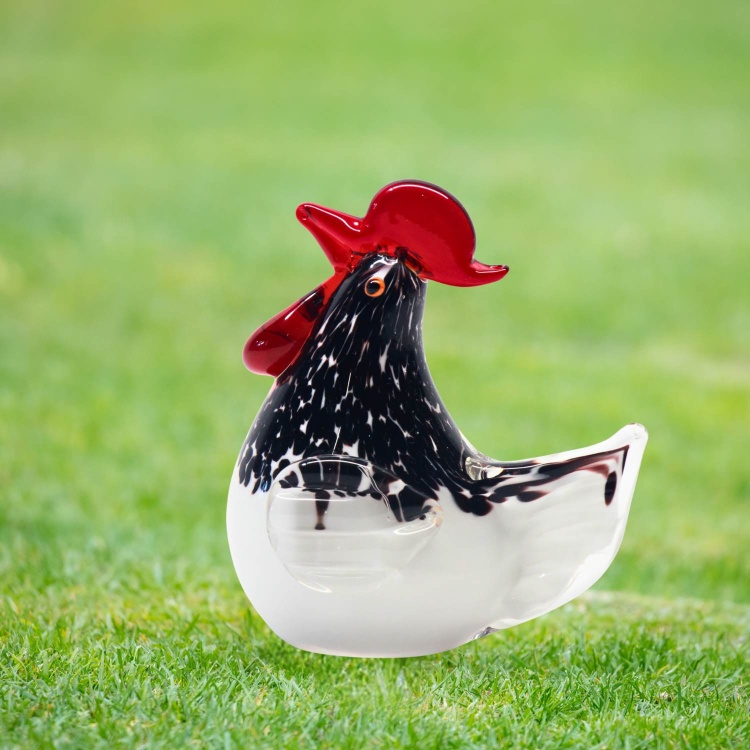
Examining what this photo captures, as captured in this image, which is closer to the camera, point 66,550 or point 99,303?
point 66,550

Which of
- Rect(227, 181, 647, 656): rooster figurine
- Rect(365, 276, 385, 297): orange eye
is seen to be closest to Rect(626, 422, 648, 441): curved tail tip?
Rect(227, 181, 647, 656): rooster figurine

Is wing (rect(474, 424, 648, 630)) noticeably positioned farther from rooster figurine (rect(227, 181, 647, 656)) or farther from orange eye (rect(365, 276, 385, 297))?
orange eye (rect(365, 276, 385, 297))

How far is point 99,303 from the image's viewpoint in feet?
26.3

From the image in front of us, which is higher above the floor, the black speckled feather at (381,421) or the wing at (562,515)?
the black speckled feather at (381,421)

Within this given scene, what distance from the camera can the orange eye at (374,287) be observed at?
2488 mm

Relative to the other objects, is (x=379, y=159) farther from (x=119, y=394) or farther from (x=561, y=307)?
(x=119, y=394)

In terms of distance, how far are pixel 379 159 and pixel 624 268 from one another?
2625 mm

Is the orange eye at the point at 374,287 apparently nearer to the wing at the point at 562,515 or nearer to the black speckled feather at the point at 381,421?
the black speckled feather at the point at 381,421

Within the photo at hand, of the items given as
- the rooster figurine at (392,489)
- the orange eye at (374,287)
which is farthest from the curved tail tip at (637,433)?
the orange eye at (374,287)

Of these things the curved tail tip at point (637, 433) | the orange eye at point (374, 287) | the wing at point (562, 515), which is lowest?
the wing at point (562, 515)

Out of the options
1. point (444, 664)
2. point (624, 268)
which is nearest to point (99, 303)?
point (624, 268)

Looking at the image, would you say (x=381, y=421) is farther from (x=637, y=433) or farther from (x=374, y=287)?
(x=637, y=433)

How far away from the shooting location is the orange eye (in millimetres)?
2488

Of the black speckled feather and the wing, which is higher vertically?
the black speckled feather
